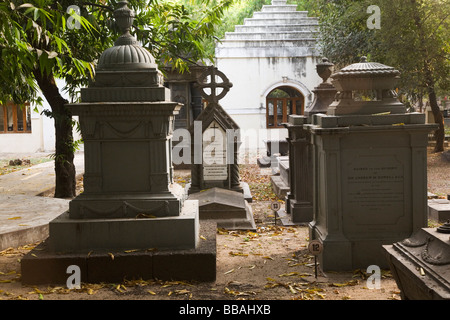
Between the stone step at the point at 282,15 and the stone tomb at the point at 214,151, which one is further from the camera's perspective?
the stone step at the point at 282,15

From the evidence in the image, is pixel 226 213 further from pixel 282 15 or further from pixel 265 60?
pixel 282 15

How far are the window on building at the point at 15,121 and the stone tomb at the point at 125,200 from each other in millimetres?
20250

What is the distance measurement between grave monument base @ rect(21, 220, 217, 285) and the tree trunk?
16.1ft

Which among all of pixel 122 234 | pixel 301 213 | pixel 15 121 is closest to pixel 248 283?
pixel 122 234

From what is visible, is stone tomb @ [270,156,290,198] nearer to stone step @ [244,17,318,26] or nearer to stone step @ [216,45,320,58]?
stone step @ [216,45,320,58]

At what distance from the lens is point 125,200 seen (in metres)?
6.15

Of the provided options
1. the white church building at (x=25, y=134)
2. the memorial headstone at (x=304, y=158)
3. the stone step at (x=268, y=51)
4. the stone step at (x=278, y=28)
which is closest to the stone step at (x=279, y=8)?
the stone step at (x=278, y=28)

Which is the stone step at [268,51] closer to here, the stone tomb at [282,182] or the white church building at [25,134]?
the white church building at [25,134]

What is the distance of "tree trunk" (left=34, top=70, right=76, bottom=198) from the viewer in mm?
10344

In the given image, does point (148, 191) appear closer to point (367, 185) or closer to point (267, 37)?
point (367, 185)

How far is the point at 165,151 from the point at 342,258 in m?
2.41

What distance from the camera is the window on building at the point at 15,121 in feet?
82.0

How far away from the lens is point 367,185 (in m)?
6.40

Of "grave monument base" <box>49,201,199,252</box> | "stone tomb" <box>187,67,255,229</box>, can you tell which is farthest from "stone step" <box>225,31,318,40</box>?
"grave monument base" <box>49,201,199,252</box>
